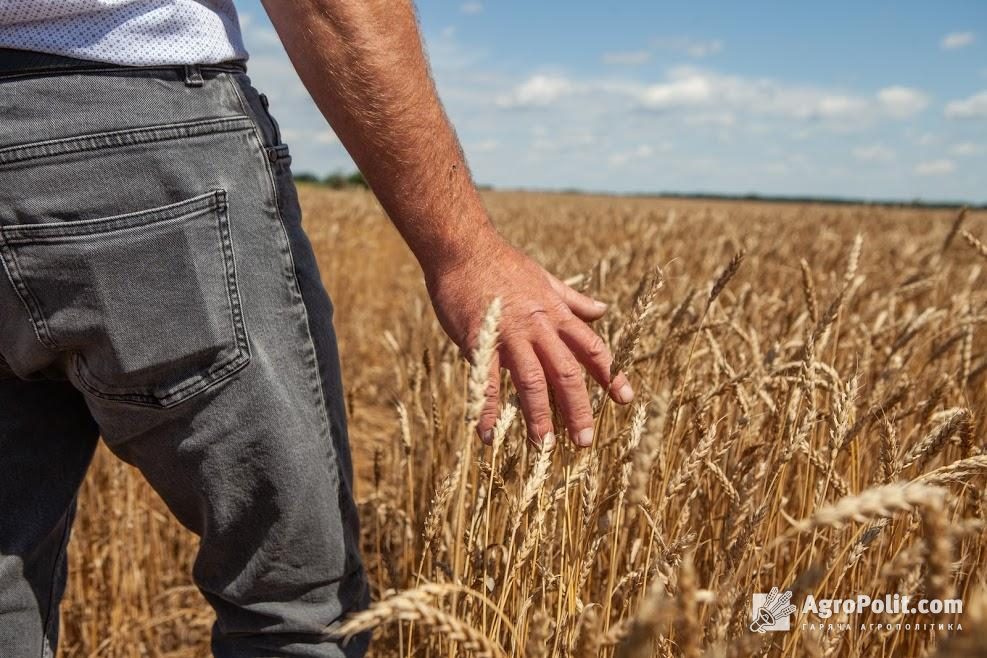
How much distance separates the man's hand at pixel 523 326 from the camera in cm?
95

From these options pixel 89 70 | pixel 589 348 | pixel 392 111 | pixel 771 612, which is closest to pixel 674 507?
pixel 771 612

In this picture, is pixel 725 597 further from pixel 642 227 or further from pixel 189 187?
pixel 642 227

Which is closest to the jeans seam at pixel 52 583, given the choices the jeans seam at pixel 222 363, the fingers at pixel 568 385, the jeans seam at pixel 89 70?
the jeans seam at pixel 222 363

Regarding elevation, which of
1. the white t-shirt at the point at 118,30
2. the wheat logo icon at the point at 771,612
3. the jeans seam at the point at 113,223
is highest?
the white t-shirt at the point at 118,30

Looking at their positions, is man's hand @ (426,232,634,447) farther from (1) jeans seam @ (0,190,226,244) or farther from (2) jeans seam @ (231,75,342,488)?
(1) jeans seam @ (0,190,226,244)

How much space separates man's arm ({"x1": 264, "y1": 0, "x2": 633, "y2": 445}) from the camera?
34.8 inches

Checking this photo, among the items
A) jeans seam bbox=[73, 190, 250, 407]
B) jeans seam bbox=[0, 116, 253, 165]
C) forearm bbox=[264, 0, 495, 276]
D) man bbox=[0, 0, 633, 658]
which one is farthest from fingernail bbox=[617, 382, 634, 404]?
jeans seam bbox=[0, 116, 253, 165]

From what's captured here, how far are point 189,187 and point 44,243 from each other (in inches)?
6.4

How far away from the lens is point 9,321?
2.79 feet

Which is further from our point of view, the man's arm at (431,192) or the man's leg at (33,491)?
the man's leg at (33,491)

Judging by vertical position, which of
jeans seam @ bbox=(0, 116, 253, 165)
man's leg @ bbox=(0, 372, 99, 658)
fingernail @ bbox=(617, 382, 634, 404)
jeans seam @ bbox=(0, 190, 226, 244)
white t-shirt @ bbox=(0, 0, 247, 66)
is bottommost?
man's leg @ bbox=(0, 372, 99, 658)

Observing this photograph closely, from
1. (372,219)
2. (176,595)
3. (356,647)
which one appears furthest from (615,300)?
(372,219)

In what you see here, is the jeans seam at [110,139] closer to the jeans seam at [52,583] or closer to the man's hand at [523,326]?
the man's hand at [523,326]

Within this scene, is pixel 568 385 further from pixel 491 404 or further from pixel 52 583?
pixel 52 583
